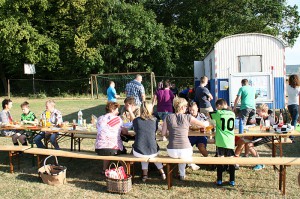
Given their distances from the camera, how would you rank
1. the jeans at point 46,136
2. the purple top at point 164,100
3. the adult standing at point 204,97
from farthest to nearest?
the purple top at point 164,100 < the adult standing at point 204,97 < the jeans at point 46,136

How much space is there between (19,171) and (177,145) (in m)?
3.11

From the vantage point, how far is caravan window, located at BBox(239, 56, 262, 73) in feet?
39.3

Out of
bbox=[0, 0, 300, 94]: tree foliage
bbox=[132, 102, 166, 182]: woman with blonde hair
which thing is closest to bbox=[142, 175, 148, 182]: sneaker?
bbox=[132, 102, 166, 182]: woman with blonde hair

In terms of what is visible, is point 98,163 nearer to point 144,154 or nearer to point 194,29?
point 144,154

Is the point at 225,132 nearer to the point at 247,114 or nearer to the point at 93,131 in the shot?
the point at 93,131

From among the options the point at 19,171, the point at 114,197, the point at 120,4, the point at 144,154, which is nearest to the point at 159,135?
the point at 144,154

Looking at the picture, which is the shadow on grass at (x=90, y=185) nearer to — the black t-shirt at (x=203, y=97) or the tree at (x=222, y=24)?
the black t-shirt at (x=203, y=97)

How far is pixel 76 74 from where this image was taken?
89.2 ft

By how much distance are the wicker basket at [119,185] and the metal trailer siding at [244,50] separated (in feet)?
25.7

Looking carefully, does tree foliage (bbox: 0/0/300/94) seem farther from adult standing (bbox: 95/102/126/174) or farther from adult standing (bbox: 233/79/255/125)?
adult standing (bbox: 95/102/126/174)

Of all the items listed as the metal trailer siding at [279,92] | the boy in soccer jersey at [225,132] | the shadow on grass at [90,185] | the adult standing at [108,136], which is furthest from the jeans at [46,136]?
the metal trailer siding at [279,92]

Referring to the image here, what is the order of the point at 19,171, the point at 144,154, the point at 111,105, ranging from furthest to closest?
the point at 19,171
the point at 111,105
the point at 144,154

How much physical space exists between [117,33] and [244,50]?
579 inches

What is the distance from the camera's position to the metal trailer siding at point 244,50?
467 inches
